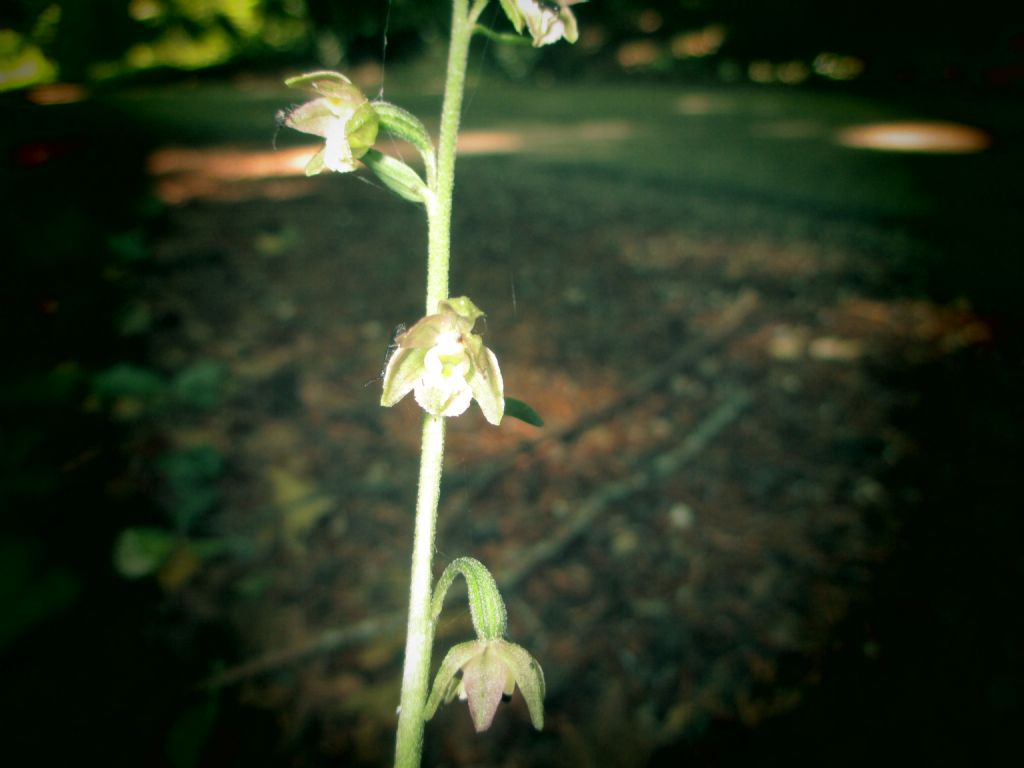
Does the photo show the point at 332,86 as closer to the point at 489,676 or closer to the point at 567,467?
the point at 489,676

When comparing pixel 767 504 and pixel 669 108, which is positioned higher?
pixel 669 108

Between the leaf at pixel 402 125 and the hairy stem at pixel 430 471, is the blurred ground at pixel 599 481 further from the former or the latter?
the leaf at pixel 402 125

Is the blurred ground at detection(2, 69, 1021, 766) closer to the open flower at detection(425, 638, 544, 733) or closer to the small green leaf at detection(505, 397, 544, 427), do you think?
the open flower at detection(425, 638, 544, 733)

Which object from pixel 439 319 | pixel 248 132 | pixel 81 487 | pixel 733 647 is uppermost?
pixel 439 319

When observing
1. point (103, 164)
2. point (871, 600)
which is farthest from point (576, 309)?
point (103, 164)

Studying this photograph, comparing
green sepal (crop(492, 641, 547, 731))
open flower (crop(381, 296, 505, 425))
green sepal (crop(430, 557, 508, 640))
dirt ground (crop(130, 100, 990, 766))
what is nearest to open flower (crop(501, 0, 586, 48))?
open flower (crop(381, 296, 505, 425))

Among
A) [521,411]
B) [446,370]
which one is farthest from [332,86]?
[521,411]

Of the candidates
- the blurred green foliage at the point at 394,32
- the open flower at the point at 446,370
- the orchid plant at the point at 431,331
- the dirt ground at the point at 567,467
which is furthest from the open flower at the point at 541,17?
the dirt ground at the point at 567,467

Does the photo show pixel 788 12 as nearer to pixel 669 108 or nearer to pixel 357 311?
pixel 669 108
